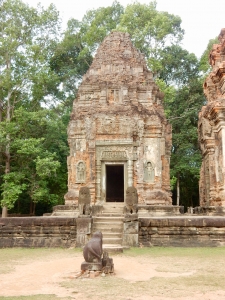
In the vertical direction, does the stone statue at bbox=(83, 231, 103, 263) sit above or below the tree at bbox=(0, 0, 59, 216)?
below

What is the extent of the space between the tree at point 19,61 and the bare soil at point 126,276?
39.6 feet

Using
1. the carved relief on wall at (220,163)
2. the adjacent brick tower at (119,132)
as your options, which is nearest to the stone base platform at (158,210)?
the adjacent brick tower at (119,132)

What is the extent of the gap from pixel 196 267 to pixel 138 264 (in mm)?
1207

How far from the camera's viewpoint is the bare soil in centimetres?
486

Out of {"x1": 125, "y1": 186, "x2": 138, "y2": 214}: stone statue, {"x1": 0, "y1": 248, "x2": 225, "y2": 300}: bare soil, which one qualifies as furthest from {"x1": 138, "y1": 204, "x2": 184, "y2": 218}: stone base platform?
{"x1": 0, "y1": 248, "x2": 225, "y2": 300}: bare soil

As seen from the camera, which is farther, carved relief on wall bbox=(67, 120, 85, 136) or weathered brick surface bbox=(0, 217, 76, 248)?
carved relief on wall bbox=(67, 120, 85, 136)

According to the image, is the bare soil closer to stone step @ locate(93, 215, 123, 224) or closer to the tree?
stone step @ locate(93, 215, 123, 224)

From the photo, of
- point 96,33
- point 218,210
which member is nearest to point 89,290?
point 218,210

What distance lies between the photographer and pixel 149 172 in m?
15.0

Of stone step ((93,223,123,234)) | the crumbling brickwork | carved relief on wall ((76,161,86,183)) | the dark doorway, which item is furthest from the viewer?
the dark doorway

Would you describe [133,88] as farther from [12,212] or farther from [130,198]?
[12,212]

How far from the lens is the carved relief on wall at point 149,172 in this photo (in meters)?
15.0

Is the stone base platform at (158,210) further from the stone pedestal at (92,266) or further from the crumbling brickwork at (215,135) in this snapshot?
the stone pedestal at (92,266)

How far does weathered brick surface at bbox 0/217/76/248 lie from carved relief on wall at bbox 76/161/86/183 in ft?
17.0
